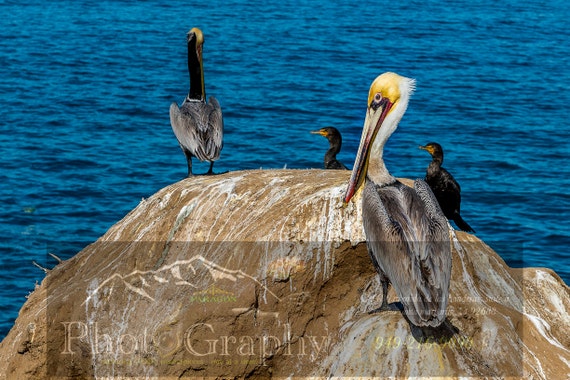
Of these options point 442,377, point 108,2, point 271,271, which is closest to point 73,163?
point 271,271

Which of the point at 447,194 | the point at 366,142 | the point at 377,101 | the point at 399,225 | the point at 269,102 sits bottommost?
the point at 269,102

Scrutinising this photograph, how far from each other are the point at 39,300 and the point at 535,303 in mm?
4510

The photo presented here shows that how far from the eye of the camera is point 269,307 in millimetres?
8852

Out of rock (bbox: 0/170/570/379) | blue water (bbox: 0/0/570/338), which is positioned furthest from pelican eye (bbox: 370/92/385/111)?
blue water (bbox: 0/0/570/338)

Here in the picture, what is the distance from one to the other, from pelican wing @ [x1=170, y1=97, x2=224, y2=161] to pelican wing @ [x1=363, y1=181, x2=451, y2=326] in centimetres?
367

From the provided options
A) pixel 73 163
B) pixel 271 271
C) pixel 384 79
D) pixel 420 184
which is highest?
pixel 384 79

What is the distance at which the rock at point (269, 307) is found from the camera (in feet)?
27.1

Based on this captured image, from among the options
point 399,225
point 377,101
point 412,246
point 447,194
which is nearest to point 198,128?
point 447,194

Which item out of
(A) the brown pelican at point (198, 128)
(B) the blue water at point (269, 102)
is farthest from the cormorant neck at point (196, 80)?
(B) the blue water at point (269, 102)

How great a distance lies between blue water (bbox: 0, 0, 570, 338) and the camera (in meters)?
18.9

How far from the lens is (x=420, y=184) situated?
327 inches

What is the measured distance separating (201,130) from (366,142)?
11.6 feet

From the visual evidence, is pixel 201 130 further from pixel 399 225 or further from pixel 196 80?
pixel 399 225

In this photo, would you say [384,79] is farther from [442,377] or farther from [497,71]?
[497,71]
